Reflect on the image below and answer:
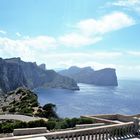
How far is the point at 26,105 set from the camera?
94.8 metres

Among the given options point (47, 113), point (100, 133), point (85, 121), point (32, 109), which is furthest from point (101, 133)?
point (32, 109)

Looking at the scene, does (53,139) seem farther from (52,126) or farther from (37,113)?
(37,113)

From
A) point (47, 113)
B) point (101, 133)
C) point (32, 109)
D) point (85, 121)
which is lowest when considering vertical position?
point (47, 113)

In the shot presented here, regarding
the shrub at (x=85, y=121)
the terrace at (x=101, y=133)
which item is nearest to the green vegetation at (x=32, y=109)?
the shrub at (x=85, y=121)

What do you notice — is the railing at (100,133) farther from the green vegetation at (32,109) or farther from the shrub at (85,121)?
the green vegetation at (32,109)

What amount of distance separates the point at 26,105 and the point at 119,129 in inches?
3275

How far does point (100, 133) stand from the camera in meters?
12.6

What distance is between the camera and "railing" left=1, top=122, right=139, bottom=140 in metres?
11.3

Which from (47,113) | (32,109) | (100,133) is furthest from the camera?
(32,109)

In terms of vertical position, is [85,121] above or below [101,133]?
below

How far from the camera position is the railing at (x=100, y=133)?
11.3 meters

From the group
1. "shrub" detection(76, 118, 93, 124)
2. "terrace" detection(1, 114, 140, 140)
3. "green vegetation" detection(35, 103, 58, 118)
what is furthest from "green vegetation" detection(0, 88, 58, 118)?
"terrace" detection(1, 114, 140, 140)

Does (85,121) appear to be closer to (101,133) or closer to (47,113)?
(101,133)

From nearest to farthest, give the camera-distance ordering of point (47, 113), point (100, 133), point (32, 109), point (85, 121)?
point (100, 133) → point (85, 121) → point (47, 113) → point (32, 109)
